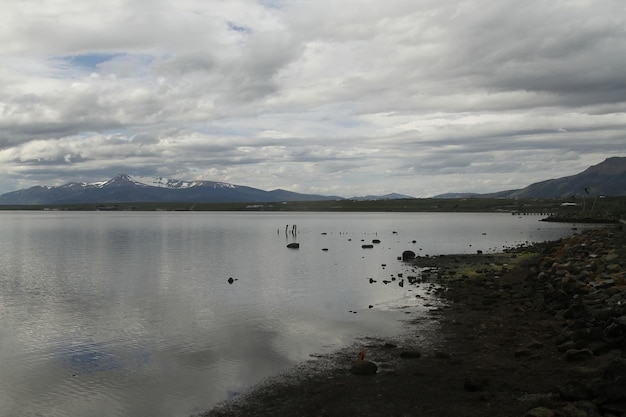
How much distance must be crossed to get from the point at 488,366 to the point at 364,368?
5127 mm

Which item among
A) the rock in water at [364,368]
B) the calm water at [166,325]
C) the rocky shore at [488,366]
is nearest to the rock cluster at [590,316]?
the rocky shore at [488,366]

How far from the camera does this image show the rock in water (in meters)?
21.2

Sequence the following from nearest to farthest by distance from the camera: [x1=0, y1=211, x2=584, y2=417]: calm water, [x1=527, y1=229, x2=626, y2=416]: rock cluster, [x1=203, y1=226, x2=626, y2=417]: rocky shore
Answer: [x1=527, y1=229, x2=626, y2=416]: rock cluster → [x1=203, y1=226, x2=626, y2=417]: rocky shore → [x1=0, y1=211, x2=584, y2=417]: calm water

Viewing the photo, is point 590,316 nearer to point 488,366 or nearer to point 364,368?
point 488,366

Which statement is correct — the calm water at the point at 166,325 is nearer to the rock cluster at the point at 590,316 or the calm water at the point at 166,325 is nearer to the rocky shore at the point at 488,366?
the rocky shore at the point at 488,366

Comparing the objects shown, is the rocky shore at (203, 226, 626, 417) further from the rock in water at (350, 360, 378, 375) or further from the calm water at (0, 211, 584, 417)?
the calm water at (0, 211, 584, 417)

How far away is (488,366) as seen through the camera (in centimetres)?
2130

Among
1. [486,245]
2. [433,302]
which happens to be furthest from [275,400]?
[486,245]

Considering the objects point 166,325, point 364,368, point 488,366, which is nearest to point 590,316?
point 488,366

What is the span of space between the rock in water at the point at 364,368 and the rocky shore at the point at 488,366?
191 millimetres

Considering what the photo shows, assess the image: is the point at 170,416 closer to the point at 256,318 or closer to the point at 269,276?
the point at 256,318

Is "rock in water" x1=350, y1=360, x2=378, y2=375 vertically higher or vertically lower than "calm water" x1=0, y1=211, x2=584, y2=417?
higher

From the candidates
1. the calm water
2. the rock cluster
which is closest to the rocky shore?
the rock cluster

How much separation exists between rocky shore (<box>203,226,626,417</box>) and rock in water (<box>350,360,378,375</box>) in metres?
0.19
